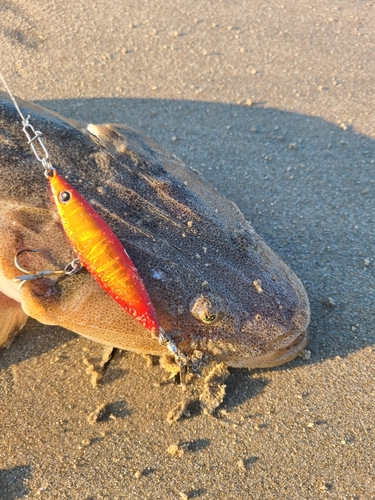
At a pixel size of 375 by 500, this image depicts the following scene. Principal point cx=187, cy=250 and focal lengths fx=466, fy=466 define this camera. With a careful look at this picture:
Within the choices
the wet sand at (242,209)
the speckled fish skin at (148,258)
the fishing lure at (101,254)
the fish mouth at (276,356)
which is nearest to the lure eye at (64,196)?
the fishing lure at (101,254)

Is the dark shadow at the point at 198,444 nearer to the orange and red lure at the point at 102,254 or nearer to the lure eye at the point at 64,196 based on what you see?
the orange and red lure at the point at 102,254

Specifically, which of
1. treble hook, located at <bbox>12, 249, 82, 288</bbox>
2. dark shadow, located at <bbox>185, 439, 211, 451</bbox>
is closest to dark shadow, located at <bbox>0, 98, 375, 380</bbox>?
dark shadow, located at <bbox>185, 439, 211, 451</bbox>

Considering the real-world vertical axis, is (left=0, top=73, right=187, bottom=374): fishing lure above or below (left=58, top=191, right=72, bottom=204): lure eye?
below

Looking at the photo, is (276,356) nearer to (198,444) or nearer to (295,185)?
(198,444)

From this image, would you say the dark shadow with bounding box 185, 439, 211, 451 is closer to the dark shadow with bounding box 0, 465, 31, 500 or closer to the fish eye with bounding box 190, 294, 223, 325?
the fish eye with bounding box 190, 294, 223, 325

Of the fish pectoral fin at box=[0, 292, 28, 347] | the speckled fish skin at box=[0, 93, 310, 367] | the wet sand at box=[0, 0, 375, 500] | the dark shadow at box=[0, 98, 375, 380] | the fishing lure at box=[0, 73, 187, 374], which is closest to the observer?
the fishing lure at box=[0, 73, 187, 374]

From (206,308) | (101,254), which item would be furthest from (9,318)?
(206,308)

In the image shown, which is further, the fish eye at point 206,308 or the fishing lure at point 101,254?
the fish eye at point 206,308
